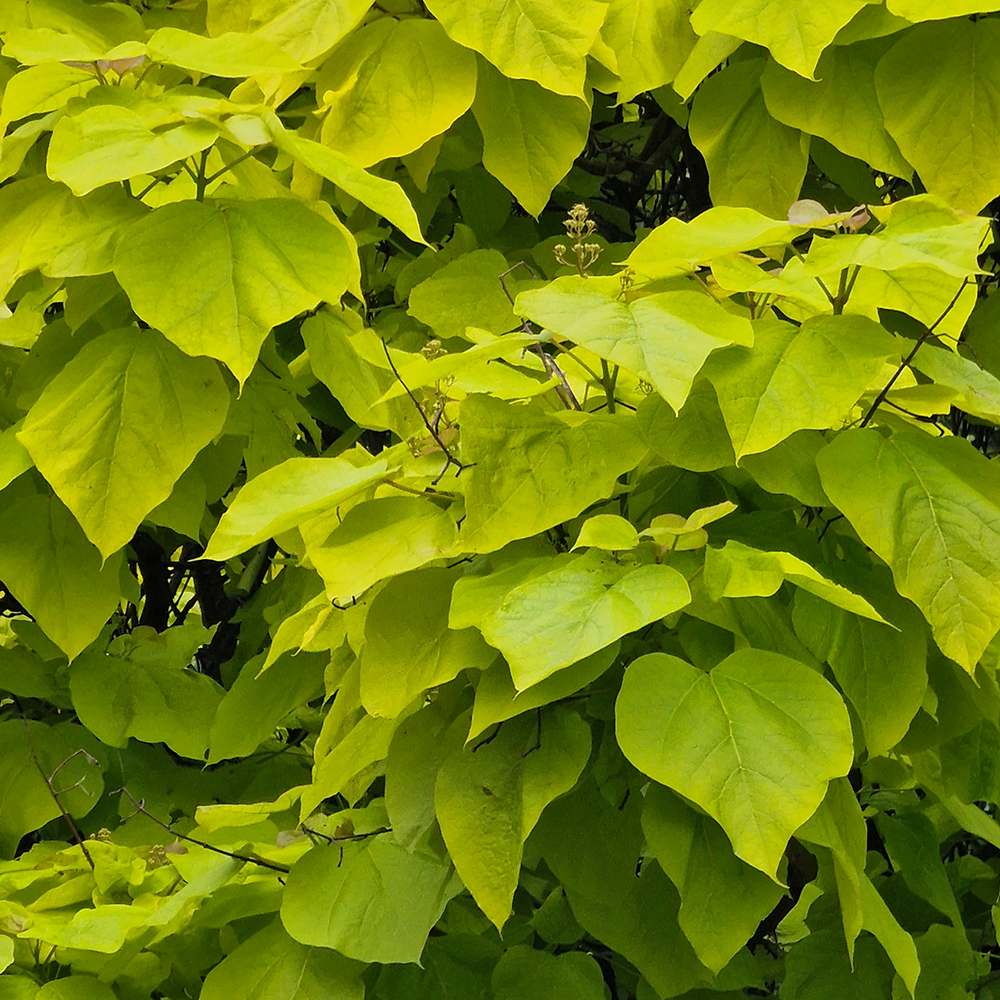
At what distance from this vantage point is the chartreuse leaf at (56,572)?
1568 mm

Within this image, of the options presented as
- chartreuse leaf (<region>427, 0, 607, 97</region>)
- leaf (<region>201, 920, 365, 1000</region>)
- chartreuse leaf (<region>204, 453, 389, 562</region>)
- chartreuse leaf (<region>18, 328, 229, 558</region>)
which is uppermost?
chartreuse leaf (<region>427, 0, 607, 97</region>)

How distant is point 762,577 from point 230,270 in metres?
0.58

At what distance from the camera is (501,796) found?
1057 mm

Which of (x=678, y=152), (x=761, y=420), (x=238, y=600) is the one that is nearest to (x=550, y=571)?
(x=761, y=420)

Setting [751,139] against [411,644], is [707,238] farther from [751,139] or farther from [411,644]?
[751,139]

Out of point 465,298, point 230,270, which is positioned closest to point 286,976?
point 230,270

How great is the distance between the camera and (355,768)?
1.19 m

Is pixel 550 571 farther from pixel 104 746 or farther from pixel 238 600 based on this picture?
pixel 238 600

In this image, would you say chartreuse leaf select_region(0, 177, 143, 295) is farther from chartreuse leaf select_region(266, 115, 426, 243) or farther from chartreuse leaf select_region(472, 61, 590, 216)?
chartreuse leaf select_region(472, 61, 590, 216)

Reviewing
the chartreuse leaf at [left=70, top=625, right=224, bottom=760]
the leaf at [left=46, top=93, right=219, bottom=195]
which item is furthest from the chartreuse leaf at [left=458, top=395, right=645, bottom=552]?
the chartreuse leaf at [left=70, top=625, right=224, bottom=760]

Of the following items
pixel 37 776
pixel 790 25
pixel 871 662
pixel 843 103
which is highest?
pixel 790 25

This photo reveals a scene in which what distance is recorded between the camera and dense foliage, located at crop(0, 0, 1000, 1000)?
1019mm

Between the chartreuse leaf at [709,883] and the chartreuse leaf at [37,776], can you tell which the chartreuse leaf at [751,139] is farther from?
the chartreuse leaf at [37,776]

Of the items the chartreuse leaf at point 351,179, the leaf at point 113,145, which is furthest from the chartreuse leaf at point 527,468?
the leaf at point 113,145
